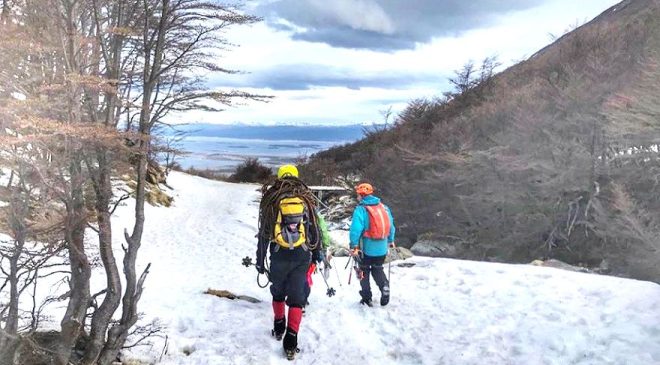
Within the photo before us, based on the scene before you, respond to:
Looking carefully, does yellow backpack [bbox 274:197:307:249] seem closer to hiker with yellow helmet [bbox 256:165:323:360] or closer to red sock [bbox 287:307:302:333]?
hiker with yellow helmet [bbox 256:165:323:360]

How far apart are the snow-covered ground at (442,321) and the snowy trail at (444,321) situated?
1cm

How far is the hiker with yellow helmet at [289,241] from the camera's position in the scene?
18.9 feet

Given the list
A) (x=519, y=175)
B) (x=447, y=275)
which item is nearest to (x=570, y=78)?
(x=519, y=175)

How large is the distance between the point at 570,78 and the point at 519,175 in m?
4.79

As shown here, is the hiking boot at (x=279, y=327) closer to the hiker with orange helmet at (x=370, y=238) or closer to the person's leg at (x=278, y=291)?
the person's leg at (x=278, y=291)

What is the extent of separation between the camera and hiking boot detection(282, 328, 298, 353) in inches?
227

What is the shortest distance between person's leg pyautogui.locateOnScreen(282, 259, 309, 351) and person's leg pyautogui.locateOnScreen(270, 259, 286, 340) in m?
0.10

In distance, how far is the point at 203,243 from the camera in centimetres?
1809

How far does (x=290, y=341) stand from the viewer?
578cm

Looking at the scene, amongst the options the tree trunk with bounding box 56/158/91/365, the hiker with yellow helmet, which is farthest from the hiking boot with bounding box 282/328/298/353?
the tree trunk with bounding box 56/158/91/365

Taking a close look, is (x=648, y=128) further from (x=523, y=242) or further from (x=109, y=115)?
(x=109, y=115)

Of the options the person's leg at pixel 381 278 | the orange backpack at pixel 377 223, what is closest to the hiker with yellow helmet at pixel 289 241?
the orange backpack at pixel 377 223

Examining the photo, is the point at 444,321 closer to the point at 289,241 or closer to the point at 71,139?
the point at 289,241

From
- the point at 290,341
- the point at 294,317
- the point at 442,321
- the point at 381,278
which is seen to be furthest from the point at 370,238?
the point at 290,341
